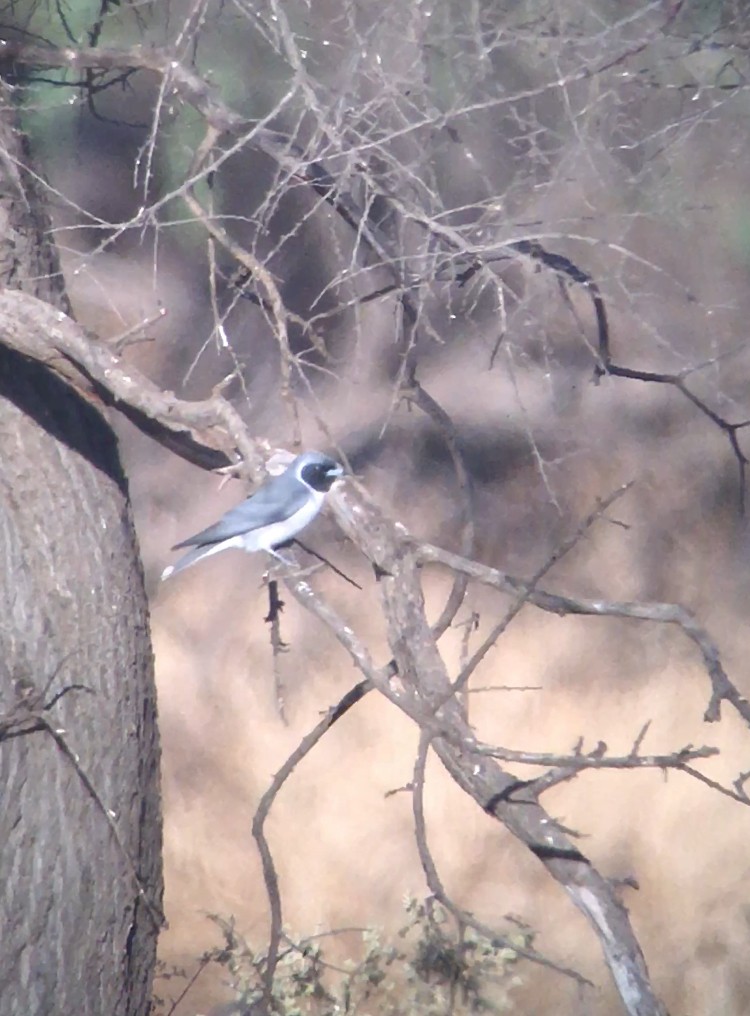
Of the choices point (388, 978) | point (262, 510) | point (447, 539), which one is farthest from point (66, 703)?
point (447, 539)

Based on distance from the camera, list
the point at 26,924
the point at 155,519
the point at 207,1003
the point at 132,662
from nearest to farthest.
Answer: the point at 26,924 → the point at 132,662 → the point at 207,1003 → the point at 155,519

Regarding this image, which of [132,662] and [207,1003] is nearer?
[132,662]

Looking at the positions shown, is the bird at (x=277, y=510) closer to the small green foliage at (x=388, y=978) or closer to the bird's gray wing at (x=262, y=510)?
the bird's gray wing at (x=262, y=510)

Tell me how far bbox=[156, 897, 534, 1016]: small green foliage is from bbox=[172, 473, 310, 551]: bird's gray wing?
5.84 ft

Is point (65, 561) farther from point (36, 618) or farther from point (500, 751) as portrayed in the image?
point (500, 751)

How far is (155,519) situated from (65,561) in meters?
2.51

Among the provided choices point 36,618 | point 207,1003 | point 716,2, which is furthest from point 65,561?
point 716,2

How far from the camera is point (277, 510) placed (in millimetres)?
3086

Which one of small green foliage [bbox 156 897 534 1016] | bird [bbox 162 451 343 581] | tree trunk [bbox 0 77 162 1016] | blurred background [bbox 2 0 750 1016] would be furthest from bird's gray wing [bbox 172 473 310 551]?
small green foliage [bbox 156 897 534 1016]

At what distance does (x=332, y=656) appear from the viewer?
517 centimetres

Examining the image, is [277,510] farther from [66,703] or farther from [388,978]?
[388,978]

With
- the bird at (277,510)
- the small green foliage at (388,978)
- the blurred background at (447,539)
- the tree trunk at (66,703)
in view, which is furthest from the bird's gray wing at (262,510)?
the small green foliage at (388,978)

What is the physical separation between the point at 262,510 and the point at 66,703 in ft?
2.60

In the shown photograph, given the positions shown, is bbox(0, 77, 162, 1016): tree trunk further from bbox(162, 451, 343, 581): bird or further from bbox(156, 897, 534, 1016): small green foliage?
bbox(156, 897, 534, 1016): small green foliage
